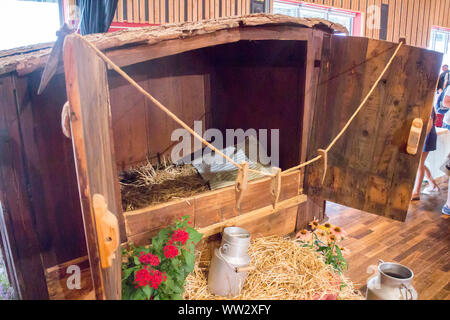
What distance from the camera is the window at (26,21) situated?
3328 millimetres

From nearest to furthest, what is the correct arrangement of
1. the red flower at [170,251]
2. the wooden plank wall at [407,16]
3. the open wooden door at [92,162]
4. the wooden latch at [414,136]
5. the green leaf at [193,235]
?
the open wooden door at [92,162] < the red flower at [170,251] < the green leaf at [193,235] < the wooden latch at [414,136] < the wooden plank wall at [407,16]

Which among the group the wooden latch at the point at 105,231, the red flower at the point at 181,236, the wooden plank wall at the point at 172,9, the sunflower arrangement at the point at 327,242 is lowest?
the sunflower arrangement at the point at 327,242

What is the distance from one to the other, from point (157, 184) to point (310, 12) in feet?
16.7

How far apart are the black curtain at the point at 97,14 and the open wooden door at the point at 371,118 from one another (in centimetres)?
198

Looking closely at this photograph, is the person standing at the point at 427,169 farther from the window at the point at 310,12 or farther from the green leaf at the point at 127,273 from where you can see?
the green leaf at the point at 127,273

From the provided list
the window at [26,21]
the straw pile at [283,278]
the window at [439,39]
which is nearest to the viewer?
the straw pile at [283,278]

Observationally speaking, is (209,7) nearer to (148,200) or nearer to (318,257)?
(148,200)

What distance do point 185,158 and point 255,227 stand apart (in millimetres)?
1267

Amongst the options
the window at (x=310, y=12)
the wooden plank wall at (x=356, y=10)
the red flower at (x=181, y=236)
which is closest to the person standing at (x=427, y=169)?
the wooden plank wall at (x=356, y=10)

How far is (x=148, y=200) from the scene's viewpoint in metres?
2.47

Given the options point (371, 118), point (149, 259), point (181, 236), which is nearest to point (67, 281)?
point (149, 259)

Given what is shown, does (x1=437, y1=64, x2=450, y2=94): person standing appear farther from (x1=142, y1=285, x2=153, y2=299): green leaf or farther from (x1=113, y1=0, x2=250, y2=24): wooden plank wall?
(x1=142, y1=285, x2=153, y2=299): green leaf

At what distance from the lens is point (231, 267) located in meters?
1.97

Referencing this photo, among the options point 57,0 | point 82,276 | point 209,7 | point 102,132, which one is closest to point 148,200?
point 82,276
